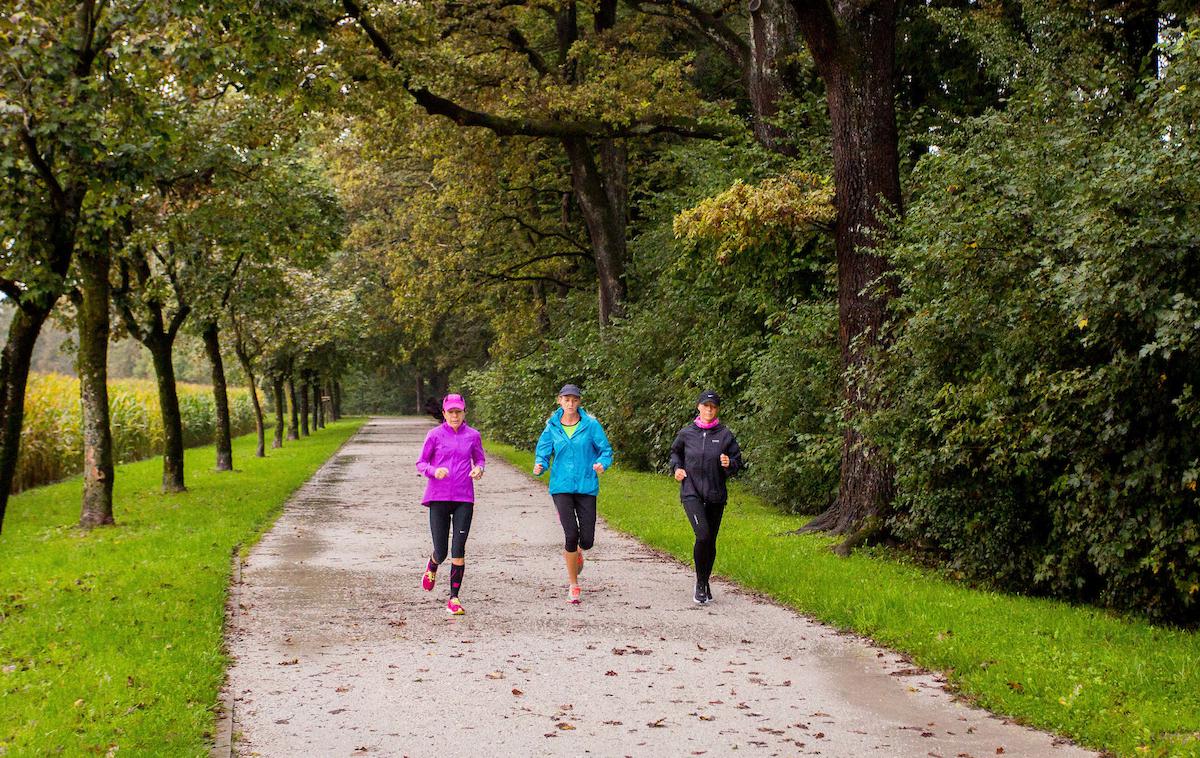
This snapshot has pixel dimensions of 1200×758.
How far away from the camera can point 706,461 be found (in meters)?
10.0

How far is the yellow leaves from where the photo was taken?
13.2 meters

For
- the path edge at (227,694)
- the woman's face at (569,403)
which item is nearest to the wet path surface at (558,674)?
the path edge at (227,694)

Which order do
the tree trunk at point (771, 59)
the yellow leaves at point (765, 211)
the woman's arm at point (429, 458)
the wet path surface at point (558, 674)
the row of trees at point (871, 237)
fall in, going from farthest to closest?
the tree trunk at point (771, 59), the yellow leaves at point (765, 211), the woman's arm at point (429, 458), the row of trees at point (871, 237), the wet path surface at point (558, 674)

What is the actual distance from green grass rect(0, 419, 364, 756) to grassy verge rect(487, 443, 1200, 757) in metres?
4.45

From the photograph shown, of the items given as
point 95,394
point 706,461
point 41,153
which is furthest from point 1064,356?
point 95,394

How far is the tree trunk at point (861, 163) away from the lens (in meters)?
12.6

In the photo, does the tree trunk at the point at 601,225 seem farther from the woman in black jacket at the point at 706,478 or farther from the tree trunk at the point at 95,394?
the woman in black jacket at the point at 706,478

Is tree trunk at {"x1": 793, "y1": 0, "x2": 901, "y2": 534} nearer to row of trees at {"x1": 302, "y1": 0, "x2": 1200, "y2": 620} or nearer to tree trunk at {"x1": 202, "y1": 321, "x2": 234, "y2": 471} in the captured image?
row of trees at {"x1": 302, "y1": 0, "x2": 1200, "y2": 620}

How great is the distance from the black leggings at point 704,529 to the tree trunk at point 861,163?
299 cm

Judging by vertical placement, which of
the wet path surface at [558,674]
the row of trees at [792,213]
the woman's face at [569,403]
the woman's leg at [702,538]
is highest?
the row of trees at [792,213]

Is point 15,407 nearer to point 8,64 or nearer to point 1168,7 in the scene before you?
point 8,64

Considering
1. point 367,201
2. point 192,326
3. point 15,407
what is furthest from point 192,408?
point 15,407

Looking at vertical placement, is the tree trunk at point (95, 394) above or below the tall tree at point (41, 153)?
below

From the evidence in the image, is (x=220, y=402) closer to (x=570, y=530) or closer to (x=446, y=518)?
(x=446, y=518)
